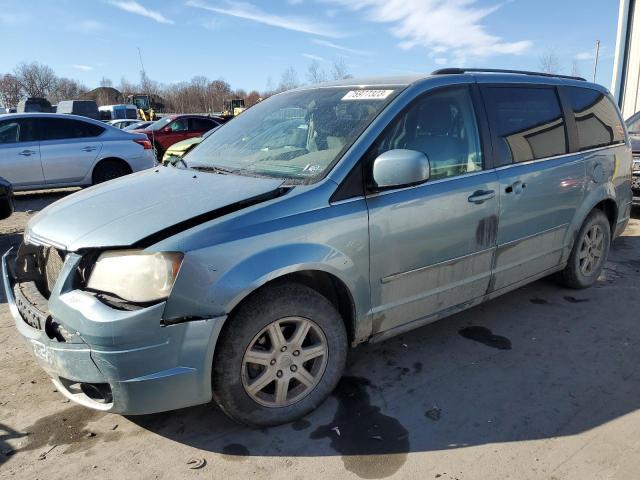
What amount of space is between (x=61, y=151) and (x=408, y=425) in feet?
27.2

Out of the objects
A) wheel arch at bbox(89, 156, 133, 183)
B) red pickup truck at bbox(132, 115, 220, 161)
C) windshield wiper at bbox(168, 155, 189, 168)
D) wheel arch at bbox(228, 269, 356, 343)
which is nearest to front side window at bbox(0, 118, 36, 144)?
Answer: wheel arch at bbox(89, 156, 133, 183)

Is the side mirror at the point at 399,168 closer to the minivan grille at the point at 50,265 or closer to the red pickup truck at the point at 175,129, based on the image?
the minivan grille at the point at 50,265

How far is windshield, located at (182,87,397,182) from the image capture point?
2.81 meters

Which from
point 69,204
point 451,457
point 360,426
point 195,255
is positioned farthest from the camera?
point 69,204

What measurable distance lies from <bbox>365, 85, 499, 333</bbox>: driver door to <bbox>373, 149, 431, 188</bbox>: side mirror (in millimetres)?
113

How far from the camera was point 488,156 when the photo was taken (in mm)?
3275

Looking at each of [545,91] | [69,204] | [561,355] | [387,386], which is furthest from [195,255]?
[545,91]

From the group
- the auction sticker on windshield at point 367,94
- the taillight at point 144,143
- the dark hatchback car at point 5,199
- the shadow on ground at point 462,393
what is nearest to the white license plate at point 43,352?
the shadow on ground at point 462,393

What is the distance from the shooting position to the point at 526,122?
3598mm

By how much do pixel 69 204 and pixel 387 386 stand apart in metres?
2.17

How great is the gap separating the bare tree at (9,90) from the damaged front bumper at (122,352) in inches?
4082

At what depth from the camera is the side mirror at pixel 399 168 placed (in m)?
2.58

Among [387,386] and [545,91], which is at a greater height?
[545,91]

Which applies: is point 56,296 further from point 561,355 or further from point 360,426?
point 561,355
